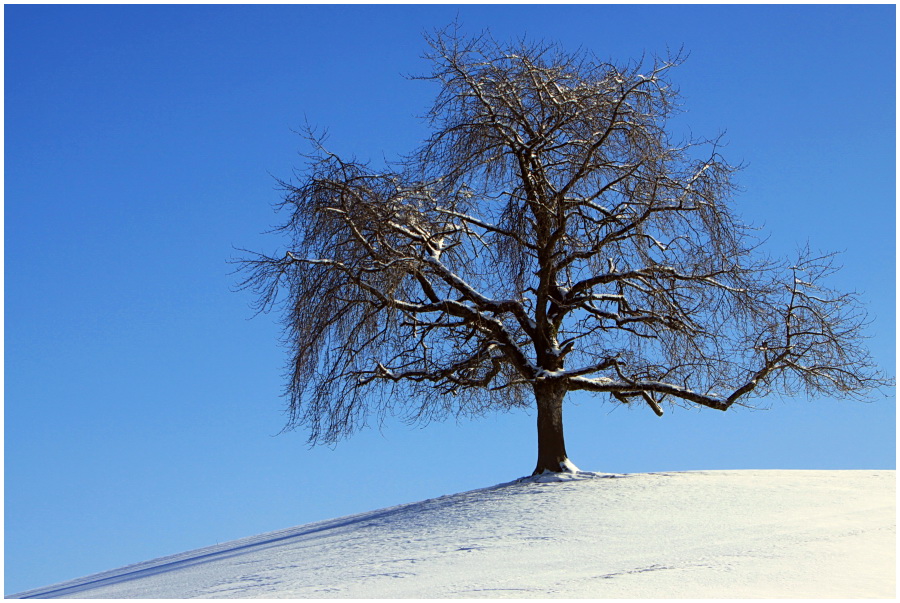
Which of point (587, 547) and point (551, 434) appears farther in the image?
point (551, 434)

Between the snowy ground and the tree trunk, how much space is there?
19.3 inches

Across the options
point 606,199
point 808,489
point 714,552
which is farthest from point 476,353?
point 714,552

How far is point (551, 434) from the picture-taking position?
14.7 metres

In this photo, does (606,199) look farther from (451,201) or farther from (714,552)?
(714,552)

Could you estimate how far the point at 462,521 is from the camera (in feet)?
39.3

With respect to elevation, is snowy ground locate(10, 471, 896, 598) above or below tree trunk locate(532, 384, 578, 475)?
below

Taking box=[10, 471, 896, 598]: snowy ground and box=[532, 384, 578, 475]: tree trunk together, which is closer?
box=[10, 471, 896, 598]: snowy ground

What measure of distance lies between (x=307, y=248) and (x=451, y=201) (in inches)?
97.5

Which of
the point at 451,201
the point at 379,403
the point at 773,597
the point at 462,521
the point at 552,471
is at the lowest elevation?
the point at 773,597

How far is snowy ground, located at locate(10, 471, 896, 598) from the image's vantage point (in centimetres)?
822

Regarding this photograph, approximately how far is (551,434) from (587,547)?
4818mm

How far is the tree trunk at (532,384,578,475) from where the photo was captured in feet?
48.2

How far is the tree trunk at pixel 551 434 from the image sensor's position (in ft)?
48.2

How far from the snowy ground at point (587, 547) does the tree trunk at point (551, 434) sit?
1.61 feet
